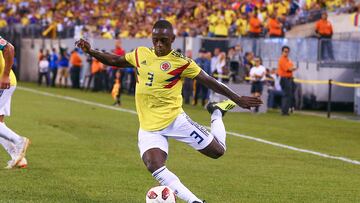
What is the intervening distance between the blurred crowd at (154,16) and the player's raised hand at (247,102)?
74.5 feet

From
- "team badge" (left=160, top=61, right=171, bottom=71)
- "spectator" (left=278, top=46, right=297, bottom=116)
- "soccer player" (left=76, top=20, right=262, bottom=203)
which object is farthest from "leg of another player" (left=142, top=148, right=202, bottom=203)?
"spectator" (left=278, top=46, right=297, bottom=116)

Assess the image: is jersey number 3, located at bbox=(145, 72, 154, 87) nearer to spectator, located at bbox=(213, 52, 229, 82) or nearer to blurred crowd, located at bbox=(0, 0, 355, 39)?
spectator, located at bbox=(213, 52, 229, 82)

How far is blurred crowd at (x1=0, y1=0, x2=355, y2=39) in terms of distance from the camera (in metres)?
34.3

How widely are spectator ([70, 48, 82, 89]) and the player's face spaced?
109 ft

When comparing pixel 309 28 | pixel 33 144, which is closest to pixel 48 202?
pixel 33 144

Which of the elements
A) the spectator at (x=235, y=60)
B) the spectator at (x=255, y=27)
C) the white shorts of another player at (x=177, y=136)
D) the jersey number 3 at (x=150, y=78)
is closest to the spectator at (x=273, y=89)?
the spectator at (x=235, y=60)

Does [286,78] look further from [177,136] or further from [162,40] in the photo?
[162,40]

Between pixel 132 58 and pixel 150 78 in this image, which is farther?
pixel 132 58

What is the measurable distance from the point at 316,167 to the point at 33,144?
516cm

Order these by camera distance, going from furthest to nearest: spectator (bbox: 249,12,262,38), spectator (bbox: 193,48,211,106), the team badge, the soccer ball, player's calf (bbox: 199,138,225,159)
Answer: spectator (bbox: 249,12,262,38) → spectator (bbox: 193,48,211,106) → player's calf (bbox: 199,138,225,159) → the team badge → the soccer ball

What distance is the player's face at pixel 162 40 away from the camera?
Result: 899 cm

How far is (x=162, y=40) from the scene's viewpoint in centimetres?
905

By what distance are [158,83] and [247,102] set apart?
2.96 feet

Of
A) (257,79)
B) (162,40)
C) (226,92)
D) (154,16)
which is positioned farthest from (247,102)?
(154,16)
